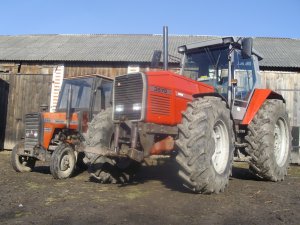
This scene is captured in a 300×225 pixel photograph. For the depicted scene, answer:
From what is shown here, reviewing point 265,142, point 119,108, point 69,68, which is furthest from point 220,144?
point 69,68

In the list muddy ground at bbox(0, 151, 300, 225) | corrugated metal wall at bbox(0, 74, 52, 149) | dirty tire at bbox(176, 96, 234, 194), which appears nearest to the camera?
muddy ground at bbox(0, 151, 300, 225)

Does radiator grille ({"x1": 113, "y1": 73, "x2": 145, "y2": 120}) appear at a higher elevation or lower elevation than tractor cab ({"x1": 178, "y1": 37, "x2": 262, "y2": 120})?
lower

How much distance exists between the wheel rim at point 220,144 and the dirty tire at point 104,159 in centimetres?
178

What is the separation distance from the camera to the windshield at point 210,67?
751 cm

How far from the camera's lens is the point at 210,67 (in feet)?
25.3

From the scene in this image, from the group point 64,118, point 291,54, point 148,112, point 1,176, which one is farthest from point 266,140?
point 291,54

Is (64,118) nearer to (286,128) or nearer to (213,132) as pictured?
(213,132)

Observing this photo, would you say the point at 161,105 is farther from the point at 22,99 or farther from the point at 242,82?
the point at 22,99

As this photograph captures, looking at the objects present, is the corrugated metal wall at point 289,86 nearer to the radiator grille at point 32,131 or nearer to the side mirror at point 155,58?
the side mirror at point 155,58

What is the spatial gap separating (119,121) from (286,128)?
422 cm

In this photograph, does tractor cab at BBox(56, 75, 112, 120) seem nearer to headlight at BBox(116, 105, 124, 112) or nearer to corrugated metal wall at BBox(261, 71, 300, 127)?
headlight at BBox(116, 105, 124, 112)

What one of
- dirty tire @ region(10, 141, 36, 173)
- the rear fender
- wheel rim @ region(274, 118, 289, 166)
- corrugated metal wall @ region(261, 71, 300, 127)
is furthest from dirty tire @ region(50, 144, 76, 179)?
corrugated metal wall @ region(261, 71, 300, 127)

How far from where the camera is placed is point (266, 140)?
711 centimetres

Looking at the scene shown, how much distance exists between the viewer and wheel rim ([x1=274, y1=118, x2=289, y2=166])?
8.24m
